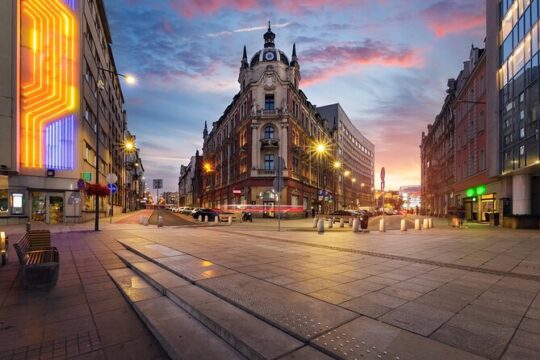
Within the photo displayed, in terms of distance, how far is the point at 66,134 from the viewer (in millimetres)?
28000

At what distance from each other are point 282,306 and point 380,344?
166 cm

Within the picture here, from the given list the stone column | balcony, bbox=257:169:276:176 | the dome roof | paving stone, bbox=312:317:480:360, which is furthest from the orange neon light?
the stone column

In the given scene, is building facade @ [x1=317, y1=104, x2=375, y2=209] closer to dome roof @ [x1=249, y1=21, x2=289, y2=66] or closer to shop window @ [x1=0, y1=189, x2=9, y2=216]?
dome roof @ [x1=249, y1=21, x2=289, y2=66]

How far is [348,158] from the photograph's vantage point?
99625 millimetres

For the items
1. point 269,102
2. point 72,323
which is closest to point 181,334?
point 72,323

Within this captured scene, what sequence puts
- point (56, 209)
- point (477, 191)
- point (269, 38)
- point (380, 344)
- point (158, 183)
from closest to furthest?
point (380, 344) < point (158, 183) < point (56, 209) < point (477, 191) < point (269, 38)

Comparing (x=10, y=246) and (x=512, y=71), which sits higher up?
(x=512, y=71)

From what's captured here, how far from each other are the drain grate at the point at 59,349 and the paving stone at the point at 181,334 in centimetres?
79

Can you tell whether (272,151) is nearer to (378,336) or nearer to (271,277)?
(271,277)

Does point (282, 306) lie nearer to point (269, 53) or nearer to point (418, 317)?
point (418, 317)

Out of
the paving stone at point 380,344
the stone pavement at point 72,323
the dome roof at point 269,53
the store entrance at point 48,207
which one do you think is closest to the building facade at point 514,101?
the paving stone at point 380,344

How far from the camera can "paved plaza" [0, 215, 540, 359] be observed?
3.79 meters

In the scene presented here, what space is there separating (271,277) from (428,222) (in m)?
21.5

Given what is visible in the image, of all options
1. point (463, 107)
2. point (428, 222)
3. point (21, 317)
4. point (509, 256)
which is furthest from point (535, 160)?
point (21, 317)
